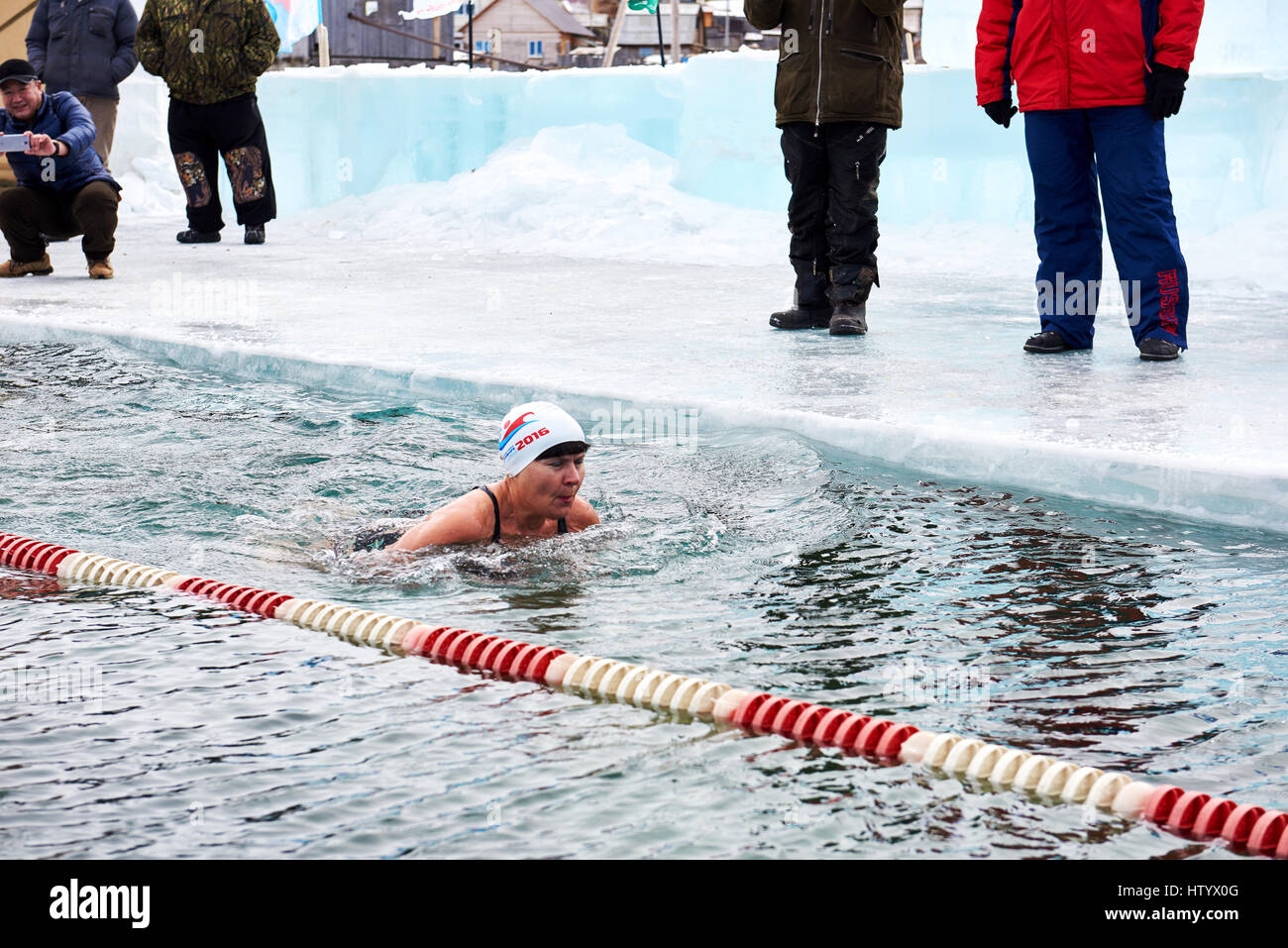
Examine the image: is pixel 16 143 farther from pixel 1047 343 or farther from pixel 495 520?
pixel 1047 343

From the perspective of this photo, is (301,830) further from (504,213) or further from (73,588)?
(504,213)

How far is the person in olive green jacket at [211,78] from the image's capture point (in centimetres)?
1280

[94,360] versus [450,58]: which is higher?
[450,58]

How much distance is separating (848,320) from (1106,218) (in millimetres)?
1612

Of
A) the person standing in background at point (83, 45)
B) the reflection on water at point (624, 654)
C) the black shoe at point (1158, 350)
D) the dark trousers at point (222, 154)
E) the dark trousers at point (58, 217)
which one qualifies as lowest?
the reflection on water at point (624, 654)

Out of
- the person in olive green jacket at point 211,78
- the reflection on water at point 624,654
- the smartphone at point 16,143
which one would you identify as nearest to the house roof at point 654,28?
the person in olive green jacket at point 211,78

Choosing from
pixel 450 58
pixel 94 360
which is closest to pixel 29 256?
pixel 94 360

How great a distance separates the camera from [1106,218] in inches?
276

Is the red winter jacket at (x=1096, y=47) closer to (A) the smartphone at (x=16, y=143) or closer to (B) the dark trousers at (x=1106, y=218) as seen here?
(B) the dark trousers at (x=1106, y=218)

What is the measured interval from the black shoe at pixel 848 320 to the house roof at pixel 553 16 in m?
23.9

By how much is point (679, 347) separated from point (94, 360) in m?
3.22

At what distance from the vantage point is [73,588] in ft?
15.2

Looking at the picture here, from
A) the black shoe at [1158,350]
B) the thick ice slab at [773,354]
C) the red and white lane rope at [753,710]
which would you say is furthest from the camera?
the black shoe at [1158,350]

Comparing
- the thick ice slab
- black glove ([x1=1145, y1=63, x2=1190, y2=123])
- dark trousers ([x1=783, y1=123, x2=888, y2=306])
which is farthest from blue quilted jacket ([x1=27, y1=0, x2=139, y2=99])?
black glove ([x1=1145, y1=63, x2=1190, y2=123])
